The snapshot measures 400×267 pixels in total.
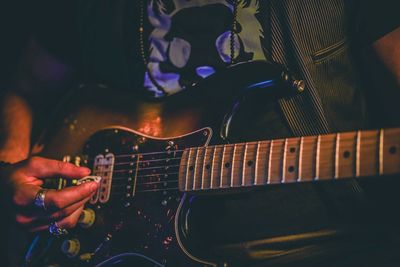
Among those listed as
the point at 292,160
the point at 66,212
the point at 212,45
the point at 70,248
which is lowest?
the point at 70,248

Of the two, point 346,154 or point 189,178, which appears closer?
point 346,154

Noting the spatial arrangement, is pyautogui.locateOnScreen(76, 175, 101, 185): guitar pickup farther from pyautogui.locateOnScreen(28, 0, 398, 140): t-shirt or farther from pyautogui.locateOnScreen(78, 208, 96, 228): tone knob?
pyautogui.locateOnScreen(28, 0, 398, 140): t-shirt

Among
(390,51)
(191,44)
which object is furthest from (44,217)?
(390,51)

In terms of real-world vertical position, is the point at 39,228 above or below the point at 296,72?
below

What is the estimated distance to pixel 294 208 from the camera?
39.9 inches

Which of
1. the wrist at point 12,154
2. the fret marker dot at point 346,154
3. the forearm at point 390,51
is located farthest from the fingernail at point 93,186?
the forearm at point 390,51

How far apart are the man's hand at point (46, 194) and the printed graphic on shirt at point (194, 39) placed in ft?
1.19

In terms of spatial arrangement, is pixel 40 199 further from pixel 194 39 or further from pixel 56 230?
pixel 194 39

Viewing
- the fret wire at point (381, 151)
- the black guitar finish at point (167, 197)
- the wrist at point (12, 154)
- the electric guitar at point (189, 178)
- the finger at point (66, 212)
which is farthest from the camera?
the wrist at point (12, 154)

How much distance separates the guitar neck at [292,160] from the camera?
64cm

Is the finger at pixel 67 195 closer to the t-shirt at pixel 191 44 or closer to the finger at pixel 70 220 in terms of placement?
the finger at pixel 70 220

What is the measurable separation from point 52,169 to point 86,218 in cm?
17

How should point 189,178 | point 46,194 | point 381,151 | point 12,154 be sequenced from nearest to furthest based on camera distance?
point 381,151 < point 189,178 < point 46,194 < point 12,154

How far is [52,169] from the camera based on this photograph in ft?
3.48
